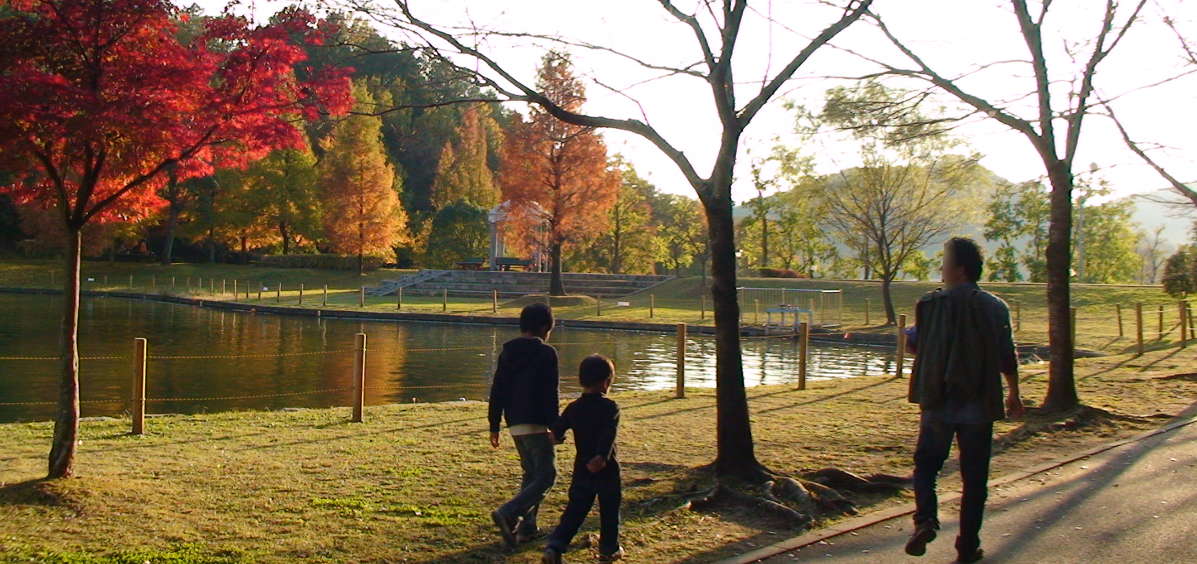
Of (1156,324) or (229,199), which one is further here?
(229,199)

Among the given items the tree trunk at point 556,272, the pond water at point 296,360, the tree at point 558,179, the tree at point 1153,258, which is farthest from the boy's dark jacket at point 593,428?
the tree at point 1153,258

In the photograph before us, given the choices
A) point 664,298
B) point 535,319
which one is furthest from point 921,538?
point 664,298

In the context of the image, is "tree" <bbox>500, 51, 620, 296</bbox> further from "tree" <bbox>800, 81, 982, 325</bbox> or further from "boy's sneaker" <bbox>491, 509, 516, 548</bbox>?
Answer: "boy's sneaker" <bbox>491, 509, 516, 548</bbox>

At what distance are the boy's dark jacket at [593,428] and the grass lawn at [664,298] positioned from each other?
69.5 ft

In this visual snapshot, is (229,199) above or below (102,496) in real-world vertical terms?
above

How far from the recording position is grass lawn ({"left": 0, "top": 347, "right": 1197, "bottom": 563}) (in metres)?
5.29

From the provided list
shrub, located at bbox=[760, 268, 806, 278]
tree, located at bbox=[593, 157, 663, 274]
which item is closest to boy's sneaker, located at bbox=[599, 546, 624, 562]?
shrub, located at bbox=[760, 268, 806, 278]

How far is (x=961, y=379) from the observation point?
15.6 feet

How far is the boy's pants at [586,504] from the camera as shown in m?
4.87

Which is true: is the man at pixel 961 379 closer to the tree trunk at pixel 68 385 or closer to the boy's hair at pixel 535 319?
the boy's hair at pixel 535 319

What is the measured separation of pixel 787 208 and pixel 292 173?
29204mm

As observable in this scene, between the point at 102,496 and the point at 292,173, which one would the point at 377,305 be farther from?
the point at 102,496

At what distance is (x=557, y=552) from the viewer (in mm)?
4828

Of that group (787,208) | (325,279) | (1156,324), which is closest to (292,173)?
(325,279)
